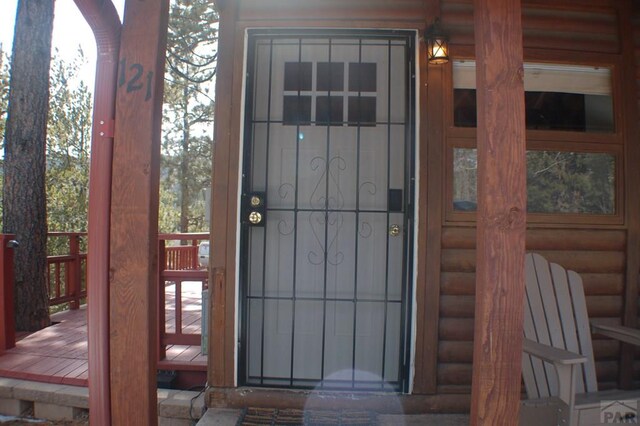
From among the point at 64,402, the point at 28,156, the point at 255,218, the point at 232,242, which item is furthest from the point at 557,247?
the point at 28,156

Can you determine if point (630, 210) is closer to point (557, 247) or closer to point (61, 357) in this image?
point (557, 247)

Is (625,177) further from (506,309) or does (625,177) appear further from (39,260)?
(39,260)

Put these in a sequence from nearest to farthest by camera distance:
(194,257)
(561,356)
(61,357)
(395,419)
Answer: (561,356), (395,419), (61,357), (194,257)

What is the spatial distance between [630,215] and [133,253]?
9.59ft

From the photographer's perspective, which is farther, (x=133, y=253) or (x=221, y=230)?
(x=221, y=230)

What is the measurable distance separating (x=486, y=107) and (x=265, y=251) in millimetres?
1720

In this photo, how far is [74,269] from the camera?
209 inches

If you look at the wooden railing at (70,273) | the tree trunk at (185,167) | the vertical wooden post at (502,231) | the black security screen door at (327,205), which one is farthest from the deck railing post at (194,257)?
the tree trunk at (185,167)

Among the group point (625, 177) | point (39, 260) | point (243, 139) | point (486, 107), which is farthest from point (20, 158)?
point (625, 177)

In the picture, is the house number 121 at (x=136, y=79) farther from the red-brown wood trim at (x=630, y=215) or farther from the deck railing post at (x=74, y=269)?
the deck railing post at (x=74, y=269)

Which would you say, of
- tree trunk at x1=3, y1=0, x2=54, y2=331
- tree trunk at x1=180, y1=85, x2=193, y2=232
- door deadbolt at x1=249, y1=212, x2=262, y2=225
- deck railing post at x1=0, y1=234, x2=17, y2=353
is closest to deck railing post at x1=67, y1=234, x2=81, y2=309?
tree trunk at x1=3, y1=0, x2=54, y2=331

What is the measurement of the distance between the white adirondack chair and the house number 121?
1.99m

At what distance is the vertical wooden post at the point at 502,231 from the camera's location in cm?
145

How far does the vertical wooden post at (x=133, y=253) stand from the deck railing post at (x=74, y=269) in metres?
4.22
